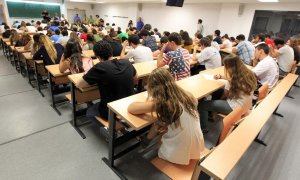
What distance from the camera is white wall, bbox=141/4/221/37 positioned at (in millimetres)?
9086

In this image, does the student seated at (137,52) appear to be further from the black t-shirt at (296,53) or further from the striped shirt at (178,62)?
the black t-shirt at (296,53)

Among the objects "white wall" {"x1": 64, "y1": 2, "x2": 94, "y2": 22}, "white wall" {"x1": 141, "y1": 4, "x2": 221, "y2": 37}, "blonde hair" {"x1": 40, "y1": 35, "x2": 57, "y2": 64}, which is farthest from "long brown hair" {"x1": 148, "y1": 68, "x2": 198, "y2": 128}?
"white wall" {"x1": 64, "y1": 2, "x2": 94, "y2": 22}

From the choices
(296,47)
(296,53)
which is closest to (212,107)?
(296,53)

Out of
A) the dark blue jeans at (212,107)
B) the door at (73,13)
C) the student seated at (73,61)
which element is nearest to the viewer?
the dark blue jeans at (212,107)

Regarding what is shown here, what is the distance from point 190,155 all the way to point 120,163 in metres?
0.93

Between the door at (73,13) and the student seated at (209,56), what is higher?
the door at (73,13)

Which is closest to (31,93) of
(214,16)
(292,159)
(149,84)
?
(149,84)

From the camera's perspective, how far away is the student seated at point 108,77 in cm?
174

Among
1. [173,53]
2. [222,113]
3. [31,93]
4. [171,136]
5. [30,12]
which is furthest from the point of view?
[30,12]

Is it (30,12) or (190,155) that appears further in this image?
(30,12)

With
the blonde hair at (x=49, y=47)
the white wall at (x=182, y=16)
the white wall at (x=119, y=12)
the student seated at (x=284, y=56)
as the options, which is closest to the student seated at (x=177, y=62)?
the blonde hair at (x=49, y=47)

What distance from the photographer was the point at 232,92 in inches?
80.8

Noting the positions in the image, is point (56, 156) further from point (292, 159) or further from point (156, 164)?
point (292, 159)

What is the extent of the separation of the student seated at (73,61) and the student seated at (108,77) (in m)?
0.70
